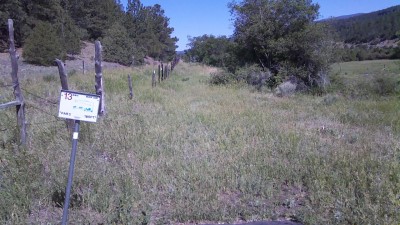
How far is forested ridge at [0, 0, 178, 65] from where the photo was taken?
113 ft

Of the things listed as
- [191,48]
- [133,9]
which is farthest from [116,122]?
[191,48]

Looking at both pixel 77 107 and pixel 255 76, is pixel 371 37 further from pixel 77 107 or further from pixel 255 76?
pixel 77 107

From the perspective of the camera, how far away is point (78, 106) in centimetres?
388

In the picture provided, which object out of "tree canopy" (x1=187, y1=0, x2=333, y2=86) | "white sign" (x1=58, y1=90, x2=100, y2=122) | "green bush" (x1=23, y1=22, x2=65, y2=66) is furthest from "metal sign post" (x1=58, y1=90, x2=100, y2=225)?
"green bush" (x1=23, y1=22, x2=65, y2=66)

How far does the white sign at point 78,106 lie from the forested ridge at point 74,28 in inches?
1276

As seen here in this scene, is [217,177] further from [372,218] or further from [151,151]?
[372,218]

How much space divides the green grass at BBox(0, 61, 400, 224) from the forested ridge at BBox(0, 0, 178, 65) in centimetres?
2806

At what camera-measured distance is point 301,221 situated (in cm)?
434

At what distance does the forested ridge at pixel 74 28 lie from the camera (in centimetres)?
3431

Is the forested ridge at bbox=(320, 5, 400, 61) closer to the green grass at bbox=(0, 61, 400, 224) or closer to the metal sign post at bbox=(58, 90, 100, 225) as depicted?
the green grass at bbox=(0, 61, 400, 224)

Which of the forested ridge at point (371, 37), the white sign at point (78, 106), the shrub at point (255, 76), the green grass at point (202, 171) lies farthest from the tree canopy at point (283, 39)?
the forested ridge at point (371, 37)

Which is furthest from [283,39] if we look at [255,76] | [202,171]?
[202,171]

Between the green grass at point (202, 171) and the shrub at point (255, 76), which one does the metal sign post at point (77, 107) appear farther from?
the shrub at point (255, 76)

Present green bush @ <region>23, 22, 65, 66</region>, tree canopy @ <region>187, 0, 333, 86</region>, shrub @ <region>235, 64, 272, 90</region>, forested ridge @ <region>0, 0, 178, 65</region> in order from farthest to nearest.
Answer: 1. forested ridge @ <region>0, 0, 178, 65</region>
2. green bush @ <region>23, 22, 65, 66</region>
3. shrub @ <region>235, 64, 272, 90</region>
4. tree canopy @ <region>187, 0, 333, 86</region>
